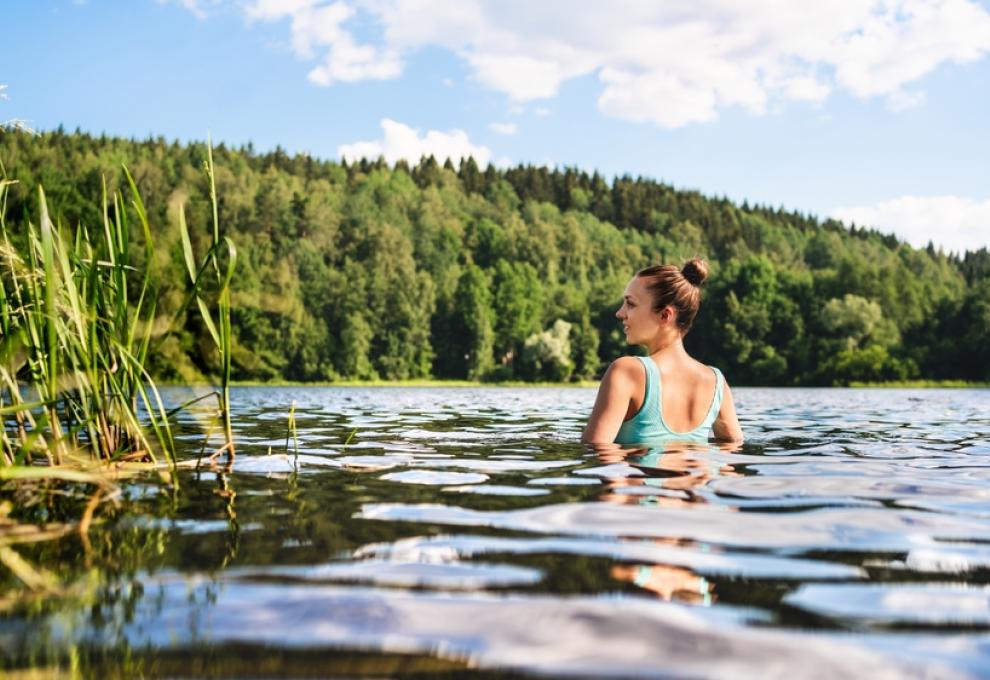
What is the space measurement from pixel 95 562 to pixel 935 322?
273ft

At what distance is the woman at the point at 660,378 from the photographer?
559cm

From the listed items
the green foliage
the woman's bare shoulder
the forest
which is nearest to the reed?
the woman's bare shoulder

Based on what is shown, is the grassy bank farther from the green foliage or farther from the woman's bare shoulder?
the woman's bare shoulder

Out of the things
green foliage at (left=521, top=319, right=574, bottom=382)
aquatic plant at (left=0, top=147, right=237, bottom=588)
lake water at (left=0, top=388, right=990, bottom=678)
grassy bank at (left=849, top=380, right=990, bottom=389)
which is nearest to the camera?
lake water at (left=0, top=388, right=990, bottom=678)

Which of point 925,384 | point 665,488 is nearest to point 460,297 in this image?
point 925,384

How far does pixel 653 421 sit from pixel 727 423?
947mm

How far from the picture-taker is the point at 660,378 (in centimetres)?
562

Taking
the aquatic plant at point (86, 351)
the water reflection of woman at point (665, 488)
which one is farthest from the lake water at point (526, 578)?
the aquatic plant at point (86, 351)

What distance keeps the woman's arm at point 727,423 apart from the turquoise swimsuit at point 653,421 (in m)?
0.21

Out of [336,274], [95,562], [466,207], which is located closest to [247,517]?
[95,562]

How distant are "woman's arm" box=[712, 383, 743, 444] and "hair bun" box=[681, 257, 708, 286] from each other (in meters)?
0.84

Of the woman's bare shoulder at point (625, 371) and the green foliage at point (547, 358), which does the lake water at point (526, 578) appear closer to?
the woman's bare shoulder at point (625, 371)

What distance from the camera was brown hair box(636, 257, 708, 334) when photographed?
5762 millimetres

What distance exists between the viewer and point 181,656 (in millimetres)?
1671
